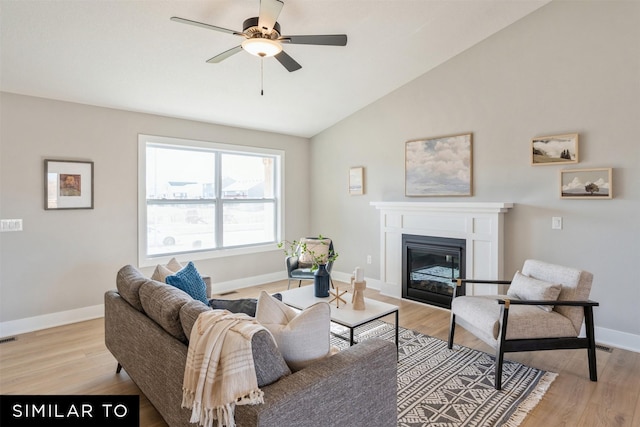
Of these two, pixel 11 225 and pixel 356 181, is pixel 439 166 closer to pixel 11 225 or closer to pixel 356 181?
pixel 356 181

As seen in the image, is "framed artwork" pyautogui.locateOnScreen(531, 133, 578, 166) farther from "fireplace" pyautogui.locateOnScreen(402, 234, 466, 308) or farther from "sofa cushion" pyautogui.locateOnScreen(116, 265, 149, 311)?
"sofa cushion" pyautogui.locateOnScreen(116, 265, 149, 311)

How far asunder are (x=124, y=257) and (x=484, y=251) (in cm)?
423

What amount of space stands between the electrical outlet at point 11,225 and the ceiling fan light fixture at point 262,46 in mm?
3011

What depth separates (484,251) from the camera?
12.9 ft

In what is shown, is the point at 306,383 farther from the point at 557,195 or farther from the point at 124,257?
the point at 124,257

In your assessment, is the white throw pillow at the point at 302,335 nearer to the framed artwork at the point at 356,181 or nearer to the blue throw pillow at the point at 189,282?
the blue throw pillow at the point at 189,282

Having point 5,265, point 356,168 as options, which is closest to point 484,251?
point 356,168

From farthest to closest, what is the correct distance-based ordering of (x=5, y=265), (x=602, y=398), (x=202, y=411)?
(x=5, y=265), (x=602, y=398), (x=202, y=411)

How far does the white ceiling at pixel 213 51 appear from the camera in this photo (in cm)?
275

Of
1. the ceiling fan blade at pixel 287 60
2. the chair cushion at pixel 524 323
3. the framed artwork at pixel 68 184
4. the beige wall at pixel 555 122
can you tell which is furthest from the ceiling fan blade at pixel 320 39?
the framed artwork at pixel 68 184

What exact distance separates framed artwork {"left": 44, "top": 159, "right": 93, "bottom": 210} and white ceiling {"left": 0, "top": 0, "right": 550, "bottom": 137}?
71 centimetres

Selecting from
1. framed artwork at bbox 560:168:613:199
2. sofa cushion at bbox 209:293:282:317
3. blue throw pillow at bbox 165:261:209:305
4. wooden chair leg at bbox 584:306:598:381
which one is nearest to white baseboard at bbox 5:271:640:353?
wooden chair leg at bbox 584:306:598:381

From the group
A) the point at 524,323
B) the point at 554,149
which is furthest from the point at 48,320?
the point at 554,149

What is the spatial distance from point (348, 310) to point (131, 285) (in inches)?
64.8
